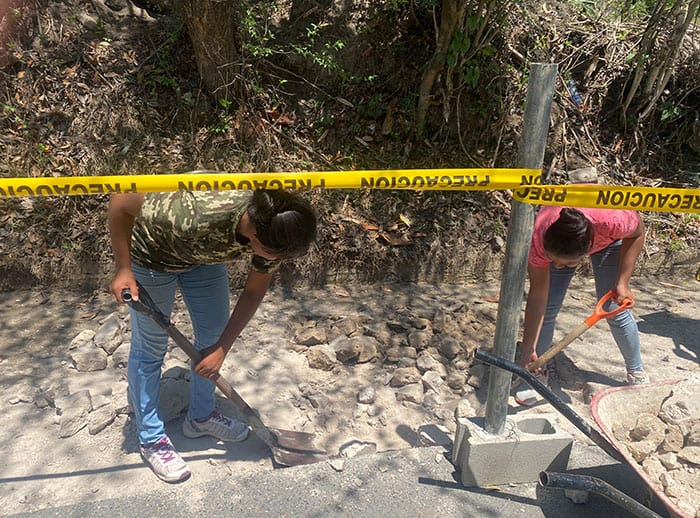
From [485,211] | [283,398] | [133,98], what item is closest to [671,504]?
[283,398]

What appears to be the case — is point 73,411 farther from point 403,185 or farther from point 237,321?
point 403,185

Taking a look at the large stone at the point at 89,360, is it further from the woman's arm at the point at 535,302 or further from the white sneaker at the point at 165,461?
the woman's arm at the point at 535,302

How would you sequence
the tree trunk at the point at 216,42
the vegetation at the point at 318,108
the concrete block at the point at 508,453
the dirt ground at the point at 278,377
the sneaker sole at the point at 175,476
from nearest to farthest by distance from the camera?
the concrete block at the point at 508,453, the sneaker sole at the point at 175,476, the dirt ground at the point at 278,377, the tree trunk at the point at 216,42, the vegetation at the point at 318,108

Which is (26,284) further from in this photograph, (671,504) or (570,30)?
(570,30)

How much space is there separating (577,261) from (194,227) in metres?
1.94

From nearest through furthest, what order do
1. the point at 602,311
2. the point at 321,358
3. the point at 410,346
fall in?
1. the point at 602,311
2. the point at 321,358
3. the point at 410,346

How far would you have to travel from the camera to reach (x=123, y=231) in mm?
2021

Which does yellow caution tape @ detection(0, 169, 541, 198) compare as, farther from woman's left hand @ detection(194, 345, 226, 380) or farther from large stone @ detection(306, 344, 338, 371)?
large stone @ detection(306, 344, 338, 371)

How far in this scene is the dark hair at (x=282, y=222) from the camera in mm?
1803

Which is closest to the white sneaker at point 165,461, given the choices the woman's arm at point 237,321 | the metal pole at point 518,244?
the woman's arm at point 237,321

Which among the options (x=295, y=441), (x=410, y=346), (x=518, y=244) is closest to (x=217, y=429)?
(x=295, y=441)

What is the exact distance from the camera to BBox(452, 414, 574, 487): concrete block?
2340 millimetres

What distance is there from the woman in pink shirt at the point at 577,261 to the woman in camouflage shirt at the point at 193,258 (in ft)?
4.68

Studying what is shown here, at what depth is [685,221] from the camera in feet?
18.3
